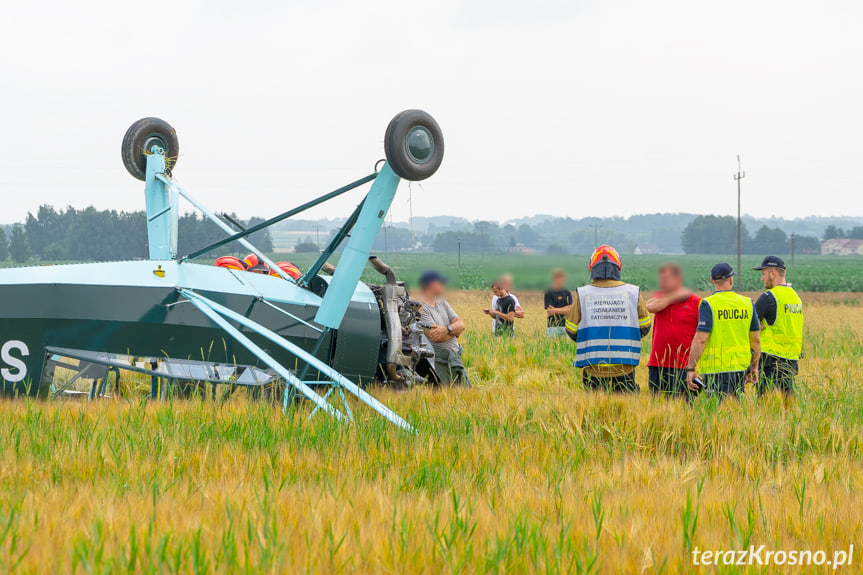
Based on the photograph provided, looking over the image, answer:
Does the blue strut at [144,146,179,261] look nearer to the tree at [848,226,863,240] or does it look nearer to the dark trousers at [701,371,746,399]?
the dark trousers at [701,371,746,399]

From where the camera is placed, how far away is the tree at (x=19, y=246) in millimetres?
58025

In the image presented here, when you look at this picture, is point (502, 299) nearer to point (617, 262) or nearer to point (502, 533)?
point (617, 262)

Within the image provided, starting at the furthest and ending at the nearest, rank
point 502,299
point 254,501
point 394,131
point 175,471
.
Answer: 1. point 502,299
2. point 394,131
3. point 175,471
4. point 254,501

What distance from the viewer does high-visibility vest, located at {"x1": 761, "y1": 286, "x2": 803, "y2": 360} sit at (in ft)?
25.2

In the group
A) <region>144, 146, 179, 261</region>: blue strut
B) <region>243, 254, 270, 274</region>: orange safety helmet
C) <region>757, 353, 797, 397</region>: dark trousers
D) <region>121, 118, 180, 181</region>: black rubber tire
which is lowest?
<region>757, 353, 797, 397</region>: dark trousers

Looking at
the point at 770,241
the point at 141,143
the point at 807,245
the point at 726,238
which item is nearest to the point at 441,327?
the point at 141,143

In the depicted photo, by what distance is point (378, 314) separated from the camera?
22.7ft

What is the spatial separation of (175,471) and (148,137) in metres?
5.39

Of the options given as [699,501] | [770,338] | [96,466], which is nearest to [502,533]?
[699,501]

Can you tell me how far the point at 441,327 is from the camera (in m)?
7.76

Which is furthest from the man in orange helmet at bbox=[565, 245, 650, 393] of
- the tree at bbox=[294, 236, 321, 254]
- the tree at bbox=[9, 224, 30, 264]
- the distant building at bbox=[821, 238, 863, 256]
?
the distant building at bbox=[821, 238, 863, 256]

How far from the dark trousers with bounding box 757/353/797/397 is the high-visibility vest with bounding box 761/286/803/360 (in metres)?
0.08

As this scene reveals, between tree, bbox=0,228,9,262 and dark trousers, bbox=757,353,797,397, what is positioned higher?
tree, bbox=0,228,9,262

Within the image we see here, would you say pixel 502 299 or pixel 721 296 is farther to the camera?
pixel 502 299
